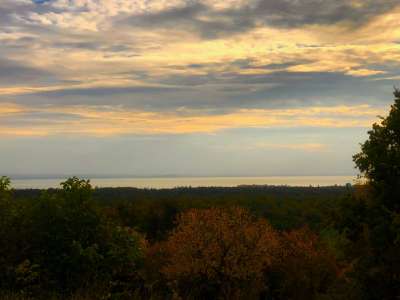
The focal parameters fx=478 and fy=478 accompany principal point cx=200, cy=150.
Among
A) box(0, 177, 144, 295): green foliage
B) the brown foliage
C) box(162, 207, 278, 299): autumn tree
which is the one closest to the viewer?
box(0, 177, 144, 295): green foliage

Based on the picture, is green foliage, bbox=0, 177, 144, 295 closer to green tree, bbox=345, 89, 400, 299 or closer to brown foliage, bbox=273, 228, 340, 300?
green tree, bbox=345, 89, 400, 299

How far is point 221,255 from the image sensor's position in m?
50.5

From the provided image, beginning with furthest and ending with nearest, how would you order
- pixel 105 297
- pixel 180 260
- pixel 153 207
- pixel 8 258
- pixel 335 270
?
pixel 153 207 → pixel 335 270 → pixel 180 260 → pixel 8 258 → pixel 105 297

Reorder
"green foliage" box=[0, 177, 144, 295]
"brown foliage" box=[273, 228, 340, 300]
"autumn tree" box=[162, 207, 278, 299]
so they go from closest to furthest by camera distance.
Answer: "green foliage" box=[0, 177, 144, 295] → "autumn tree" box=[162, 207, 278, 299] → "brown foliage" box=[273, 228, 340, 300]

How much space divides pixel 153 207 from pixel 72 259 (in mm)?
63461

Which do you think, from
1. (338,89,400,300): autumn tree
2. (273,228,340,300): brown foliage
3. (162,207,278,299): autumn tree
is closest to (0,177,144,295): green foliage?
(338,89,400,300): autumn tree

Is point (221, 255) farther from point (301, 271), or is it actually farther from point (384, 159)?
point (384, 159)

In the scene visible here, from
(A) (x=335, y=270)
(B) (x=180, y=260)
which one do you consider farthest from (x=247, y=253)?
(A) (x=335, y=270)

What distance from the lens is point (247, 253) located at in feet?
166

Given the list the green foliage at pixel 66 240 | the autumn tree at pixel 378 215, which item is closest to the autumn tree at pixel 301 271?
the autumn tree at pixel 378 215

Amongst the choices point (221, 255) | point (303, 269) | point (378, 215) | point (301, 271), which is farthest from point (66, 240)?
point (303, 269)

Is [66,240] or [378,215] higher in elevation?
[378,215]

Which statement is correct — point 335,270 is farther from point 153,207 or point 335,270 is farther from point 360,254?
point 153,207

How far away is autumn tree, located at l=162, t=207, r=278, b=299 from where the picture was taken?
161 feet
